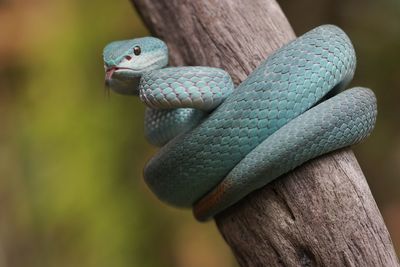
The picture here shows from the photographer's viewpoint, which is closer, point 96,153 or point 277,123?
point 277,123

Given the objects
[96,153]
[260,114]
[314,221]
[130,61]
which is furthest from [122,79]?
[96,153]

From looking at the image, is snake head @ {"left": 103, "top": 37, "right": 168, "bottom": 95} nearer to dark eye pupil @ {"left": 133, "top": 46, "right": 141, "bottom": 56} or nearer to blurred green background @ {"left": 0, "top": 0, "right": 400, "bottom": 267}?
dark eye pupil @ {"left": 133, "top": 46, "right": 141, "bottom": 56}

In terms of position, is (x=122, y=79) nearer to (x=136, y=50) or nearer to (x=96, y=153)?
(x=136, y=50)

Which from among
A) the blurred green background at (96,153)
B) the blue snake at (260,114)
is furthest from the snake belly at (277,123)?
the blurred green background at (96,153)

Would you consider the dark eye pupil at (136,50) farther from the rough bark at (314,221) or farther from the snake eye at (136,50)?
the rough bark at (314,221)

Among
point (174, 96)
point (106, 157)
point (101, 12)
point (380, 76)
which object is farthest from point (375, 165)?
point (174, 96)

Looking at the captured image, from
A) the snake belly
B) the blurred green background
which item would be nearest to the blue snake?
the snake belly

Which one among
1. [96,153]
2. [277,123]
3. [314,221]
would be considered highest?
[277,123]
